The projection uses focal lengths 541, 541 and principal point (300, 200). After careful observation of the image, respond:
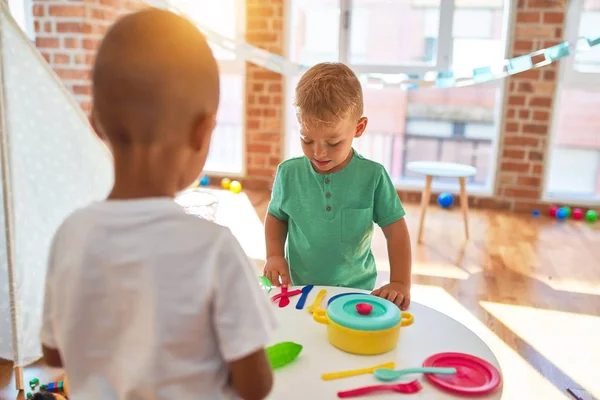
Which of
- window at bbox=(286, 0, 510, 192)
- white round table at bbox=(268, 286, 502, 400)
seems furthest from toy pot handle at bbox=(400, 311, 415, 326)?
window at bbox=(286, 0, 510, 192)

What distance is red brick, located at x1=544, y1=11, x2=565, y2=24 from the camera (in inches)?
129

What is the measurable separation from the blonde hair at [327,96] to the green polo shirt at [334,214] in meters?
0.14

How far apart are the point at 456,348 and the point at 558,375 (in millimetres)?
1082

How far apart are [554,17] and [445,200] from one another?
4.23 ft

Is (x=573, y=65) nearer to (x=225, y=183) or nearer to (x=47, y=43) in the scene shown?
(x=225, y=183)

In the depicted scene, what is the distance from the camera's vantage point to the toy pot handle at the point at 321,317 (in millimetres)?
833

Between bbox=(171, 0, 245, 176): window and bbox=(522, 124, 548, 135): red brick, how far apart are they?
189 centimetres

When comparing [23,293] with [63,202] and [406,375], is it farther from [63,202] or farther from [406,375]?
[406,375]

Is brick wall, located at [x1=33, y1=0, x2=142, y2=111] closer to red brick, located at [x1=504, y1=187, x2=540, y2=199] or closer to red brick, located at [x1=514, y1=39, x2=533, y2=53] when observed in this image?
red brick, located at [x1=514, y1=39, x2=533, y2=53]

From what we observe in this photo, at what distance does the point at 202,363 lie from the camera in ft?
1.63

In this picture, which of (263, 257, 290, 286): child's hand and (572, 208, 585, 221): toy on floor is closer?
(263, 257, 290, 286): child's hand

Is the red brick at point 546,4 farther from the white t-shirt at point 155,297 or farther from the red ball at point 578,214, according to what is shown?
the white t-shirt at point 155,297

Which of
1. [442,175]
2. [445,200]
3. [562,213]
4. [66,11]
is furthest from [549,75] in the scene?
[66,11]

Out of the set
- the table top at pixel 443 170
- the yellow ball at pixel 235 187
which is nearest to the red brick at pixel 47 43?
the yellow ball at pixel 235 187
